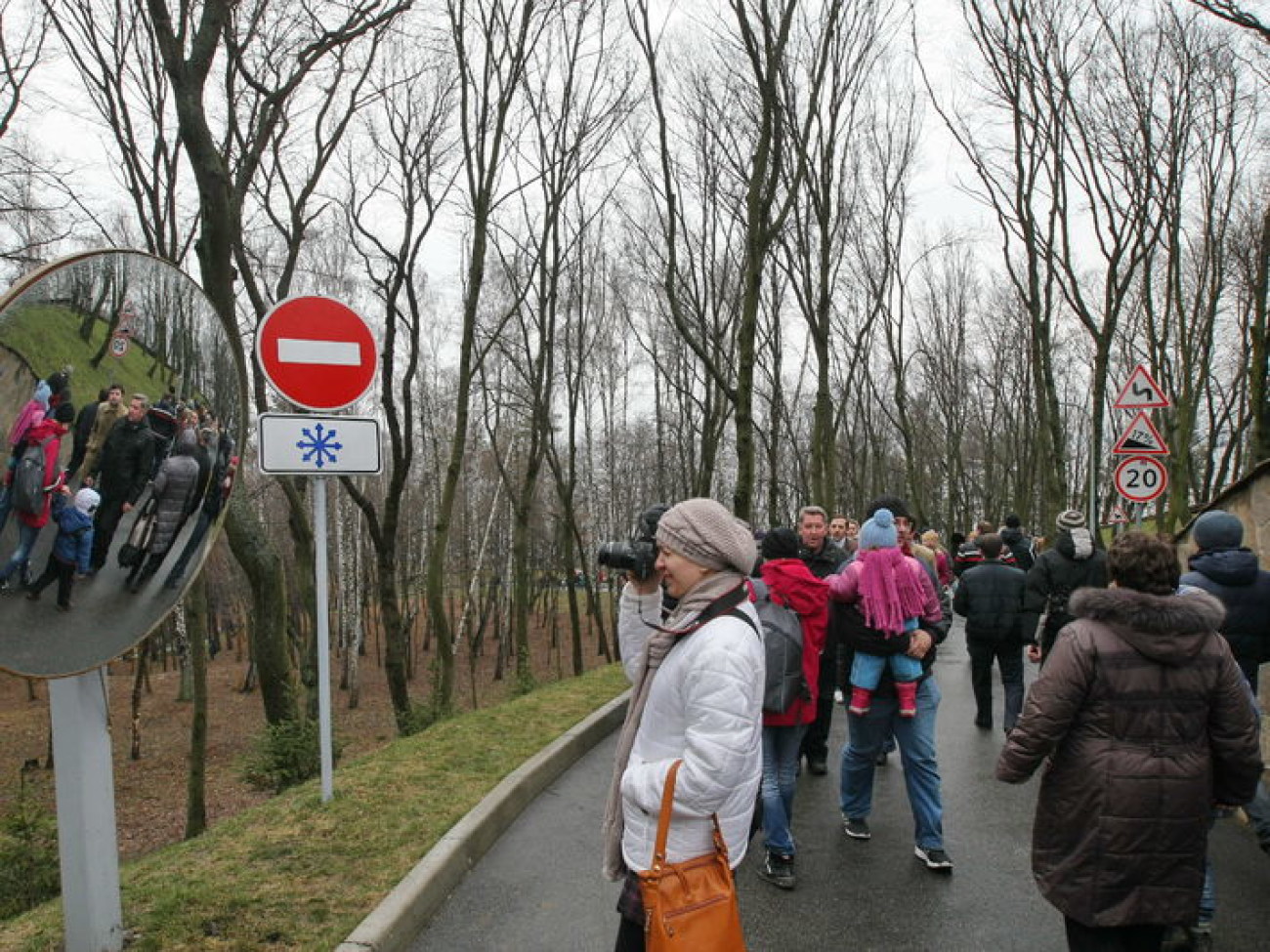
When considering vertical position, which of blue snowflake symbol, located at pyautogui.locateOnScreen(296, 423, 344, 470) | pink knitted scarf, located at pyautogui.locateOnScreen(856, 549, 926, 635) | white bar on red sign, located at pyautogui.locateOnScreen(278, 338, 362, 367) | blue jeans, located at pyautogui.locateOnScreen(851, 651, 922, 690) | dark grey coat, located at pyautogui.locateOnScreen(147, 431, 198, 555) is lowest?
blue jeans, located at pyautogui.locateOnScreen(851, 651, 922, 690)

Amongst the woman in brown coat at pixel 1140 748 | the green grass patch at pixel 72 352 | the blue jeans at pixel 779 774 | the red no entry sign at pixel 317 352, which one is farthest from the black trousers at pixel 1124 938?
the red no entry sign at pixel 317 352

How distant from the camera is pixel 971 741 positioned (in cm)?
734

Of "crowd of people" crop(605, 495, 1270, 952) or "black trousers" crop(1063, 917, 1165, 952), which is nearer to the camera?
"crowd of people" crop(605, 495, 1270, 952)

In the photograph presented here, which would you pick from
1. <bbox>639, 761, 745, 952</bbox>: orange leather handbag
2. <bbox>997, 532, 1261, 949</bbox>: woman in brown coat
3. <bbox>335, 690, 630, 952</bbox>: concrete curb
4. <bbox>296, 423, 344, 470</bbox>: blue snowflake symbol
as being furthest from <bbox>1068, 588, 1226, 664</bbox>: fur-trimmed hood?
<bbox>296, 423, 344, 470</bbox>: blue snowflake symbol

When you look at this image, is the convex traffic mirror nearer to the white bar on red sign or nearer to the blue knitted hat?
the white bar on red sign

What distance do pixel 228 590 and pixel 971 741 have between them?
99.8 ft

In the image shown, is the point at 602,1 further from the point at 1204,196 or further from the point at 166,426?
the point at 1204,196

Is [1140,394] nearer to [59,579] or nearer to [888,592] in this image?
[888,592]

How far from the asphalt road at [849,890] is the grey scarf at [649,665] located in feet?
4.98

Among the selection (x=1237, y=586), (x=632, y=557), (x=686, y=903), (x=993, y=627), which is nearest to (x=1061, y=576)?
(x=993, y=627)

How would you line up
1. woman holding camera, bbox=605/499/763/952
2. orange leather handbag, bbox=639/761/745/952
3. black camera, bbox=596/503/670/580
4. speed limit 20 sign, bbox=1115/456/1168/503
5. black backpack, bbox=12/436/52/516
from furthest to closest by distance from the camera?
speed limit 20 sign, bbox=1115/456/1168/503 → black camera, bbox=596/503/670/580 → black backpack, bbox=12/436/52/516 → woman holding camera, bbox=605/499/763/952 → orange leather handbag, bbox=639/761/745/952

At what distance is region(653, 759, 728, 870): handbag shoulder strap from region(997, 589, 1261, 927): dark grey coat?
128 centimetres

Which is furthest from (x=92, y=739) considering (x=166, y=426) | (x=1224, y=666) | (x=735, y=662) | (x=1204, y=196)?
(x=1204, y=196)

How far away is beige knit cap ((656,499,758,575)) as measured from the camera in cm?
253
